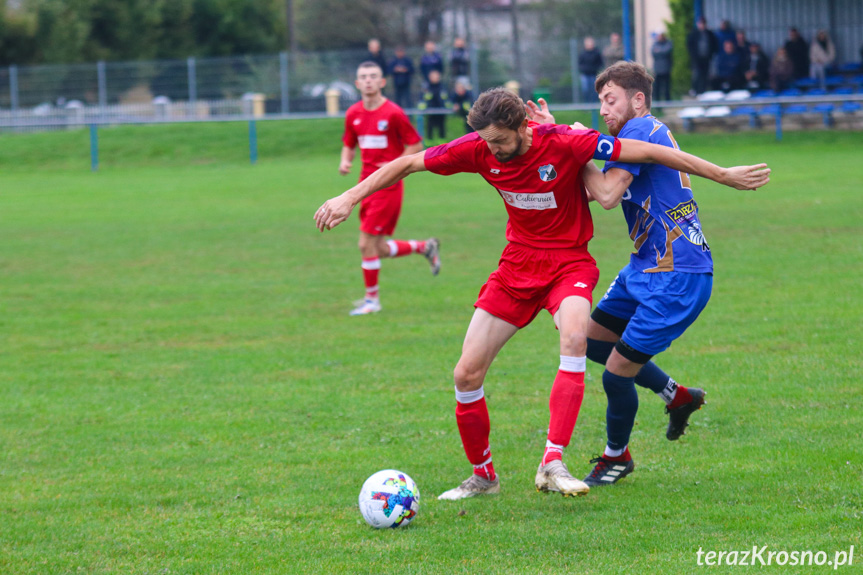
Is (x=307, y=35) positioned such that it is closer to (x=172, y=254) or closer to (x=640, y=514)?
(x=172, y=254)

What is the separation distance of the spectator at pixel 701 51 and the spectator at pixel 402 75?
7.46 meters

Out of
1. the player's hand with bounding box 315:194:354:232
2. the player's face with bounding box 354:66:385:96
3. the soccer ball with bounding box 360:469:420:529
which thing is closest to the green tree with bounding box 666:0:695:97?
the player's face with bounding box 354:66:385:96

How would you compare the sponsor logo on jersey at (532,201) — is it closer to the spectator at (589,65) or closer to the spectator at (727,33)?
the spectator at (589,65)

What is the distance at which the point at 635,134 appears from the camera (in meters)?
4.80

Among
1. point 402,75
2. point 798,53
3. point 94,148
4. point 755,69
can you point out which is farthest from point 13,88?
point 798,53

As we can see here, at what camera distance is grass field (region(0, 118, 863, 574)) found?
4500mm

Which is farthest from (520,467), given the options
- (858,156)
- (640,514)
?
(858,156)

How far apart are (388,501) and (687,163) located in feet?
6.85

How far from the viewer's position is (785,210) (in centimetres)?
1497

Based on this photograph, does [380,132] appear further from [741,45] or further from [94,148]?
[94,148]

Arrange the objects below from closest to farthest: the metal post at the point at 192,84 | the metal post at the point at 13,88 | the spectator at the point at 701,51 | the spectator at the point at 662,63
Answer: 1. the spectator at the point at 662,63
2. the spectator at the point at 701,51
3. the metal post at the point at 192,84
4. the metal post at the point at 13,88

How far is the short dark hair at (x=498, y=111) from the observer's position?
15.1 feet

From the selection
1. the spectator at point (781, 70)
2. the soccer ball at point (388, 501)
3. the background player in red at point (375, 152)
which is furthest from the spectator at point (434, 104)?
the soccer ball at point (388, 501)

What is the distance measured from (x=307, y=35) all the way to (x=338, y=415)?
47.2m
